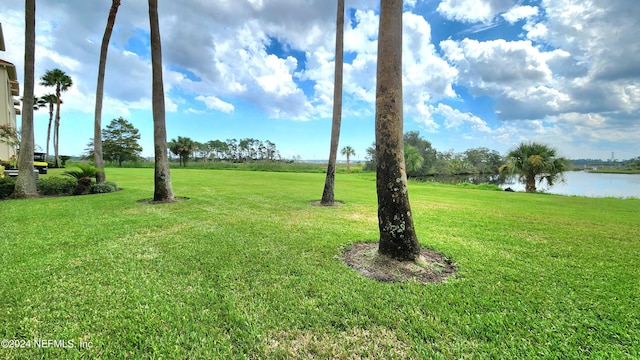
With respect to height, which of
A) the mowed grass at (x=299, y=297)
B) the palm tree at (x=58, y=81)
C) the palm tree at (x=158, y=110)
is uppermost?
the palm tree at (x=58, y=81)

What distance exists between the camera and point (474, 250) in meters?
4.06

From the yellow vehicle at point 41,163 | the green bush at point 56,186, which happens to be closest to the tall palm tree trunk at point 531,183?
the green bush at point 56,186

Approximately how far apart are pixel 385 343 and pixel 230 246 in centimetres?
287

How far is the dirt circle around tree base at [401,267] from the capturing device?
3006 millimetres

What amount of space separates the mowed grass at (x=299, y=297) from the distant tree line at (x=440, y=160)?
1474 inches

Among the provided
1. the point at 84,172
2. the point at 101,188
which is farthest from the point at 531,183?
the point at 84,172

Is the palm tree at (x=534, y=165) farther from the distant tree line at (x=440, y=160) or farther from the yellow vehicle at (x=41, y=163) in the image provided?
the yellow vehicle at (x=41, y=163)

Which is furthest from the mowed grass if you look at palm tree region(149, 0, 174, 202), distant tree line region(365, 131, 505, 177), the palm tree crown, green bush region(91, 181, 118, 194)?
distant tree line region(365, 131, 505, 177)

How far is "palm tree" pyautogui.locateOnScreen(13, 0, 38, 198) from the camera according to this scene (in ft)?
27.6

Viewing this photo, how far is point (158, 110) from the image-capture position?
7930 millimetres

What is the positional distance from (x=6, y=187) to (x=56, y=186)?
1.20 m

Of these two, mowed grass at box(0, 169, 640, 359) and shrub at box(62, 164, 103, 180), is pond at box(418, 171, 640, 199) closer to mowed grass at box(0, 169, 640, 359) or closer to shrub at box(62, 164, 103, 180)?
mowed grass at box(0, 169, 640, 359)

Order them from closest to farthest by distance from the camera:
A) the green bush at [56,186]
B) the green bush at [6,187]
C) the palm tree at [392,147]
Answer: the palm tree at [392,147]
the green bush at [6,187]
the green bush at [56,186]

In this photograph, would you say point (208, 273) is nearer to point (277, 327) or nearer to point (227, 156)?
point (277, 327)
